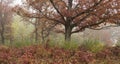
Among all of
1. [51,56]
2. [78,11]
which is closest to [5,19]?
[78,11]

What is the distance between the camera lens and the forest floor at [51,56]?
9422 mm

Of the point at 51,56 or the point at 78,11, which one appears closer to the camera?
the point at 51,56

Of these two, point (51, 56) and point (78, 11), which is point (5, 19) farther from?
point (51, 56)

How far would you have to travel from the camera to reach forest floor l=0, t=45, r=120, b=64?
30.9ft

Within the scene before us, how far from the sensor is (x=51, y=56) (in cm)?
1062

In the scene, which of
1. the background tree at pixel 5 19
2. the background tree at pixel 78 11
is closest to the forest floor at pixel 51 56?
the background tree at pixel 78 11

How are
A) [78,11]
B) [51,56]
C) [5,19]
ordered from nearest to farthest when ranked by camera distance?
[51,56] < [78,11] < [5,19]

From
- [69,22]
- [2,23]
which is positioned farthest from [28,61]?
[2,23]

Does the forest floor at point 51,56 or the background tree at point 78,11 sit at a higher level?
the background tree at point 78,11

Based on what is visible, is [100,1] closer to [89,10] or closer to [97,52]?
[89,10]

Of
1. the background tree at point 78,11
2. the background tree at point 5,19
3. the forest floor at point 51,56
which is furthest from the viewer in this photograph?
the background tree at point 5,19

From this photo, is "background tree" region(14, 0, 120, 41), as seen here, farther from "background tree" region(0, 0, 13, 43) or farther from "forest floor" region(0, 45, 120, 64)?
"background tree" region(0, 0, 13, 43)

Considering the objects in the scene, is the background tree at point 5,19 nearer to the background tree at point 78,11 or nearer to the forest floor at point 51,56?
the background tree at point 78,11

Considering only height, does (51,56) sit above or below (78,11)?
below
